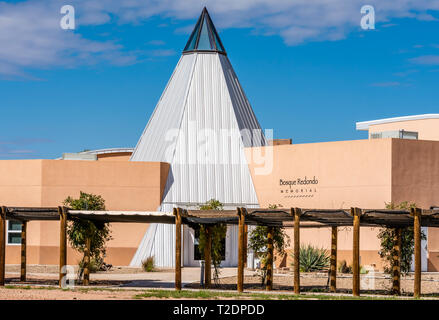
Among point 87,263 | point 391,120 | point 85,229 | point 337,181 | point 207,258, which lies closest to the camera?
point 207,258

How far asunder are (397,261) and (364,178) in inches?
295

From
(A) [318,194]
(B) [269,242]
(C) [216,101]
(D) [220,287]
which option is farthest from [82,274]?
(C) [216,101]

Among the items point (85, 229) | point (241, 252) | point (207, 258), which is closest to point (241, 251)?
point (241, 252)

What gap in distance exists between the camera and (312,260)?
3159cm

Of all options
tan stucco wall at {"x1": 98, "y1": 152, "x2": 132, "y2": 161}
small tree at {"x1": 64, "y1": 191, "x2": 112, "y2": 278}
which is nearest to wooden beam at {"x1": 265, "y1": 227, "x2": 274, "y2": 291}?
small tree at {"x1": 64, "y1": 191, "x2": 112, "y2": 278}

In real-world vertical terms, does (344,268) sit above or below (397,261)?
below

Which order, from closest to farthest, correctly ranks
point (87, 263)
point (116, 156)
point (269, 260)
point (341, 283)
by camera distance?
1. point (269, 260)
2. point (87, 263)
3. point (341, 283)
4. point (116, 156)

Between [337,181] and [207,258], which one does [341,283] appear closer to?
[207,258]

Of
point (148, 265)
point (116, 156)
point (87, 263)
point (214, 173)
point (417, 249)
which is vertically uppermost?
point (116, 156)

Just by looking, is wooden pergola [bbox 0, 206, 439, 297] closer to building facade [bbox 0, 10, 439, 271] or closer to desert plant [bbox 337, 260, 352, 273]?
desert plant [bbox 337, 260, 352, 273]

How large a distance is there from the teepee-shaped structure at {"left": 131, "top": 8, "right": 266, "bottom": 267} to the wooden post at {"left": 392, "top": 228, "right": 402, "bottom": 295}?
1154cm

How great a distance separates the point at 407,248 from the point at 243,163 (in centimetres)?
1279

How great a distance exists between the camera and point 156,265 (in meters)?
34.6
